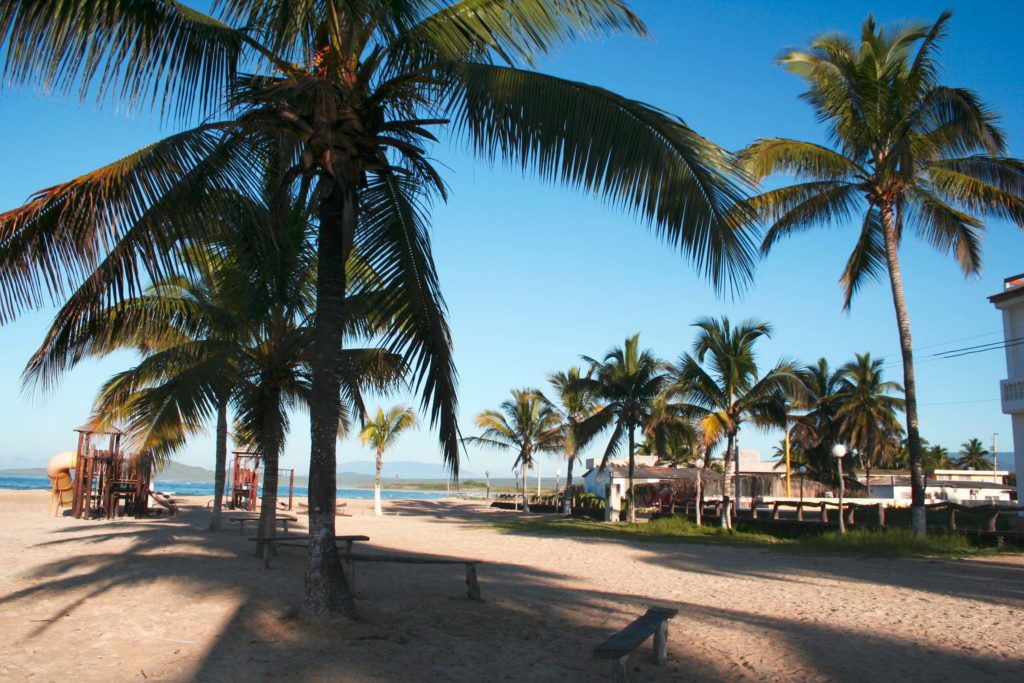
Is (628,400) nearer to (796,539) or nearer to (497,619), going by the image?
(796,539)

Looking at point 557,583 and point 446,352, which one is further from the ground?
point 446,352

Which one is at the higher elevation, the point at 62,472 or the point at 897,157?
the point at 897,157

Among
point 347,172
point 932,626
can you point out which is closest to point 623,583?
point 932,626

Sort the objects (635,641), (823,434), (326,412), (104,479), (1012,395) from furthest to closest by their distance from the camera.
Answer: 1. (823,434)
2. (104,479)
3. (1012,395)
4. (326,412)
5. (635,641)

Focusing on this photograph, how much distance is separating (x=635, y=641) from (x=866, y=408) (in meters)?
38.7

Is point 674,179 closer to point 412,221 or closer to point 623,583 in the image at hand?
point 412,221

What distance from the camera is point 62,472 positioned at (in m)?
27.2

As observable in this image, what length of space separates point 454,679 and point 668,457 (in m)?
51.5

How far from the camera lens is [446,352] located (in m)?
8.08

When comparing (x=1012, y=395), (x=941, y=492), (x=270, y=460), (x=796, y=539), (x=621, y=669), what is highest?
(x=1012, y=395)

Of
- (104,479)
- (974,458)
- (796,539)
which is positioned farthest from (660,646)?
(974,458)

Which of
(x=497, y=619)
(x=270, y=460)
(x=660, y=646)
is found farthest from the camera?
(x=270, y=460)

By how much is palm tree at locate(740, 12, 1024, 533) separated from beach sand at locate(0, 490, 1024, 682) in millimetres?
7315

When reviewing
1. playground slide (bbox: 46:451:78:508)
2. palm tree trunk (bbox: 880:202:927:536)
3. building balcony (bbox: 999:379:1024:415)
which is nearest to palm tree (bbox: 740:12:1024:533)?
palm tree trunk (bbox: 880:202:927:536)
